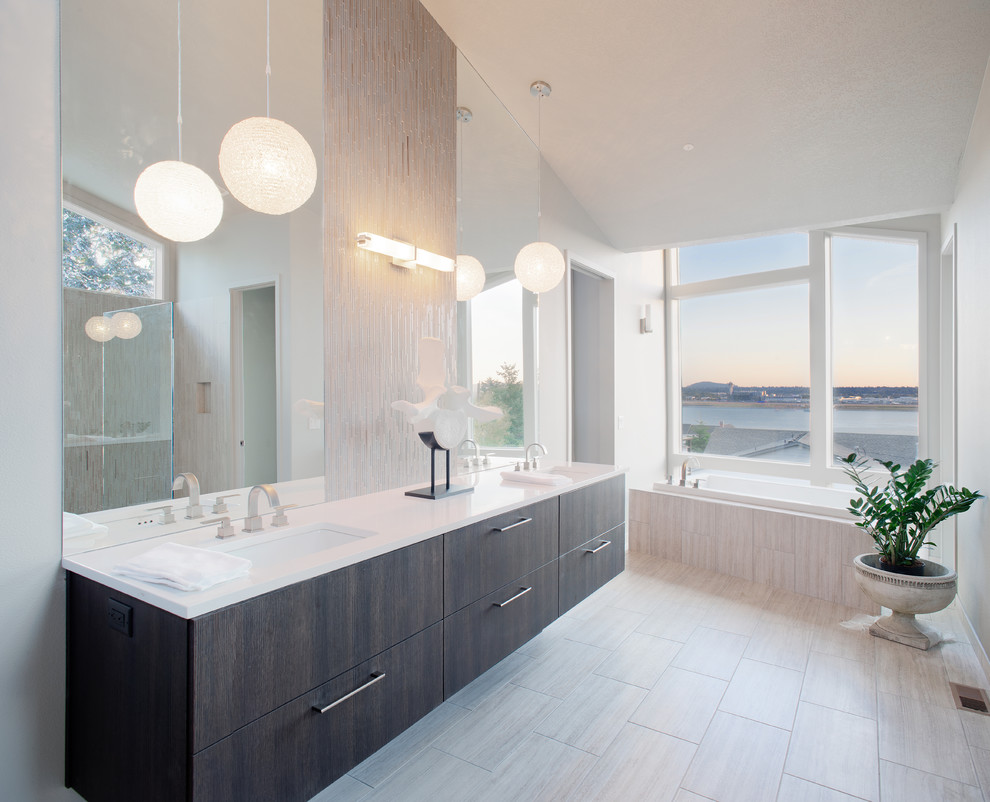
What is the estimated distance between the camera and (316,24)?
6.64 feet

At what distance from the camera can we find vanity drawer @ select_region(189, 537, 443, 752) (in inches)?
43.7

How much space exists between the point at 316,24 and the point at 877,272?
4.67m

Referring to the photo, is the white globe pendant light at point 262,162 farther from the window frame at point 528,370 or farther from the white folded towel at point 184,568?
the window frame at point 528,370

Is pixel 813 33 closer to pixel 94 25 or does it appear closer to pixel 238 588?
pixel 94 25

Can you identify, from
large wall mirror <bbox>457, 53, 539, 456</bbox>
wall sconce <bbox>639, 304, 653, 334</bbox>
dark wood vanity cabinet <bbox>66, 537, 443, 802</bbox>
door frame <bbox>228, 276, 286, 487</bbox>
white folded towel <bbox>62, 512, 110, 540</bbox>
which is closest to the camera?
dark wood vanity cabinet <bbox>66, 537, 443, 802</bbox>

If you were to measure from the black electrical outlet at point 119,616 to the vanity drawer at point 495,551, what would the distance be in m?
0.85

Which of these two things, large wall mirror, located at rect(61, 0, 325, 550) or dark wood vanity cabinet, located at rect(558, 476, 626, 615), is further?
dark wood vanity cabinet, located at rect(558, 476, 626, 615)

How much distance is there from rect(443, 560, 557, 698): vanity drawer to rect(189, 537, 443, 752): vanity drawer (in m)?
0.19

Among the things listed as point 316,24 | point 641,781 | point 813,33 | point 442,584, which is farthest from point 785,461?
point 316,24

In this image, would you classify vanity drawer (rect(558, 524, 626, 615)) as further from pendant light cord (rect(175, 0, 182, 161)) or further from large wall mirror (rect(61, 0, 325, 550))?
pendant light cord (rect(175, 0, 182, 161))

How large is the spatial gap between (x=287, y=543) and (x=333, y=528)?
0.15 metres

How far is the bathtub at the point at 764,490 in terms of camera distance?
3736mm

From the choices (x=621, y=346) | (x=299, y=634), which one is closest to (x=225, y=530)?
(x=299, y=634)

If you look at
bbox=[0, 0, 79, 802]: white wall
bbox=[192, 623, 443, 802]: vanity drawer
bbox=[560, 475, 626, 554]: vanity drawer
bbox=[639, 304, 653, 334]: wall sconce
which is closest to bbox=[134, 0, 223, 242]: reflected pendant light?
bbox=[0, 0, 79, 802]: white wall
